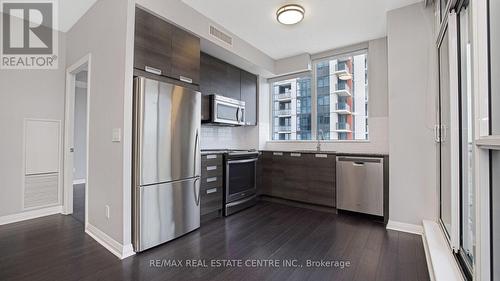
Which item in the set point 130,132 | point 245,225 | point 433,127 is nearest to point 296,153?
point 245,225

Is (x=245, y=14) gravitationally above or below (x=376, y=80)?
above

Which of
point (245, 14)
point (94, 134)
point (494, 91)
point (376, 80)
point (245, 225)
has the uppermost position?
point (245, 14)

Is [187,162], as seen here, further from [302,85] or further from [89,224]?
[302,85]

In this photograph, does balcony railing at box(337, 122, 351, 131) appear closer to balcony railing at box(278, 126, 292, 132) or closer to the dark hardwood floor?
balcony railing at box(278, 126, 292, 132)

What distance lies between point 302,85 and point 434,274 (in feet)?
11.5

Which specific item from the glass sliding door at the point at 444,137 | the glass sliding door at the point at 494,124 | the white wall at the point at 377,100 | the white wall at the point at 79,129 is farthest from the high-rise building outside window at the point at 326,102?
the white wall at the point at 79,129

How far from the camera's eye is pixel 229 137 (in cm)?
449

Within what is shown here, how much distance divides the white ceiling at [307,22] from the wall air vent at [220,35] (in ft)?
0.32

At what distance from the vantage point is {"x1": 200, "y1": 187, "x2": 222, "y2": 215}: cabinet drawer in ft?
9.65

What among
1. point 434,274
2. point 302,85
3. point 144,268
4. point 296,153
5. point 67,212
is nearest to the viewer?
point 434,274

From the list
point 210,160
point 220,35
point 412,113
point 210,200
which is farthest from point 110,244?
point 412,113

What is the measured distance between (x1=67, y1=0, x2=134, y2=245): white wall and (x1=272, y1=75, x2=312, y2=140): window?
3.13m

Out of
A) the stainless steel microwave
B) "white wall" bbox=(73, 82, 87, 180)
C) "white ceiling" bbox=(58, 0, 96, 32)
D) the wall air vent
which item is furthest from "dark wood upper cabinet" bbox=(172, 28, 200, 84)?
"white wall" bbox=(73, 82, 87, 180)

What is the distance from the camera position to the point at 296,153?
12.2 ft
